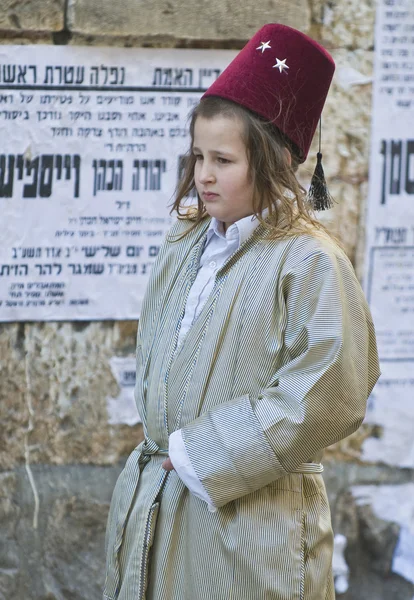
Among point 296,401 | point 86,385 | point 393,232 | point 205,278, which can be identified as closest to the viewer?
point 296,401

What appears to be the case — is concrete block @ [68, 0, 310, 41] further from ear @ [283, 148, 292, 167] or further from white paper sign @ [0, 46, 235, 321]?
ear @ [283, 148, 292, 167]

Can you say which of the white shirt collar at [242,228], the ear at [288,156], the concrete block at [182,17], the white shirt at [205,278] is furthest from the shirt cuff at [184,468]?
the concrete block at [182,17]

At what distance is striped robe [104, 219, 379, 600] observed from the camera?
74.5 inches

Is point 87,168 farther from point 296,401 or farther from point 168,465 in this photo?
point 296,401

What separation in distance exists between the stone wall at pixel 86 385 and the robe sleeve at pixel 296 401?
1.34 meters

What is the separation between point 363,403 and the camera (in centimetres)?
197

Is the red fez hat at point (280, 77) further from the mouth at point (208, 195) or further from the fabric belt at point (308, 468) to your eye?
the fabric belt at point (308, 468)

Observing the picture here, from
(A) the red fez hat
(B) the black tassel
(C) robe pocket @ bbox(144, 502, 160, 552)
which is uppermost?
(A) the red fez hat

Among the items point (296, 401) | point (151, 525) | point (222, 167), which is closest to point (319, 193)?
point (222, 167)

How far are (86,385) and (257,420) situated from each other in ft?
4.75

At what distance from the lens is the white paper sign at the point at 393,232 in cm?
331

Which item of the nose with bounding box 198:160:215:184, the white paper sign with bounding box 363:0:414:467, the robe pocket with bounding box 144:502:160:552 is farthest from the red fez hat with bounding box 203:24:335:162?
the white paper sign with bounding box 363:0:414:467

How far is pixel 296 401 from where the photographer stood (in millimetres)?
1882

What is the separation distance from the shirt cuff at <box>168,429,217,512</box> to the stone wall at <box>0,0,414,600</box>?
132 cm
